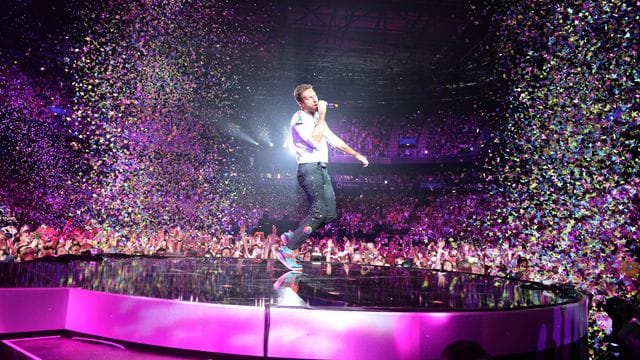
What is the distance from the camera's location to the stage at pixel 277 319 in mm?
1849

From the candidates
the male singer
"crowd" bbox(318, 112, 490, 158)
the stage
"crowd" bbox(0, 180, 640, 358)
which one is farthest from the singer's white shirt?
"crowd" bbox(318, 112, 490, 158)

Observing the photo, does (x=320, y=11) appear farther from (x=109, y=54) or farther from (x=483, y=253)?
(x=483, y=253)

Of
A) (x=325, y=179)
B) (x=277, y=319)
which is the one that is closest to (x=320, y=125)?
(x=325, y=179)

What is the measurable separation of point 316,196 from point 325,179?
170 mm

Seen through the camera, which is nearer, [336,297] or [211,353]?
[211,353]

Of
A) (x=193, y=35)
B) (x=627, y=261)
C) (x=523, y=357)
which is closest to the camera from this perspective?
(x=523, y=357)

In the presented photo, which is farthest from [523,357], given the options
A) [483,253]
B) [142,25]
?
[142,25]

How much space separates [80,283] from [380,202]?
15562 millimetres

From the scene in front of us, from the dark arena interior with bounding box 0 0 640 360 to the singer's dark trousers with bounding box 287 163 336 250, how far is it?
0.04m

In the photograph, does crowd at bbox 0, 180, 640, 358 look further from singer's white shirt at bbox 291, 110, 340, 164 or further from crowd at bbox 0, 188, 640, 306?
singer's white shirt at bbox 291, 110, 340, 164

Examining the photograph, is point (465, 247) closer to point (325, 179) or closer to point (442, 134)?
point (325, 179)

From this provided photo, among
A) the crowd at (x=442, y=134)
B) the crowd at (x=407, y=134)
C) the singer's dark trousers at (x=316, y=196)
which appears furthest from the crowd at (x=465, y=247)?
the crowd at (x=407, y=134)

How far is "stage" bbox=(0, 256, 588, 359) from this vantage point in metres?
1.85

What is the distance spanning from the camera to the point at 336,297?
A: 7.98 ft
